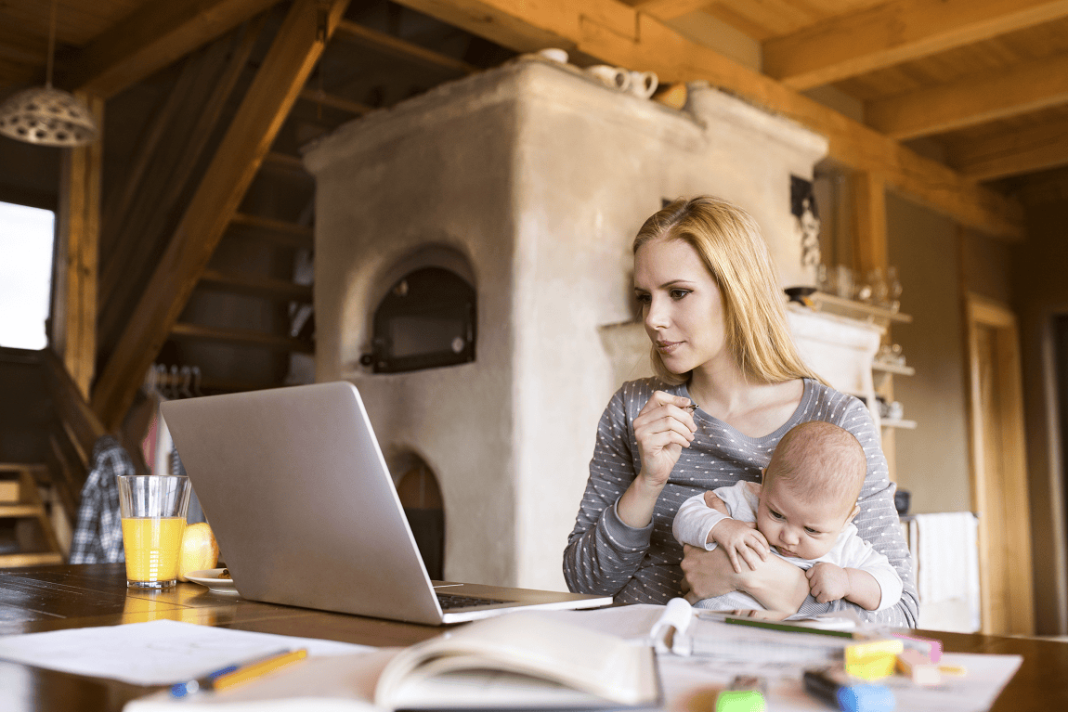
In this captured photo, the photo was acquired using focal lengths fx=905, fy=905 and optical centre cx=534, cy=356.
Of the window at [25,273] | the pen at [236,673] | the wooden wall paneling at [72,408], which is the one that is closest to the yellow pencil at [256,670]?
the pen at [236,673]

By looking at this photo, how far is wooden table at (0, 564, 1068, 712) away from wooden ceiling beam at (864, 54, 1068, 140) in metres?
4.41

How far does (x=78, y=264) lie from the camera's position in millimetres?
4125

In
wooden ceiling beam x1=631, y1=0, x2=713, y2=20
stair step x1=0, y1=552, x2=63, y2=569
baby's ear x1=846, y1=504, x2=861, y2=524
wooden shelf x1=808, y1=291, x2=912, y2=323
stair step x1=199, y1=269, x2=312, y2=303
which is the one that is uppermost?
wooden ceiling beam x1=631, y1=0, x2=713, y2=20

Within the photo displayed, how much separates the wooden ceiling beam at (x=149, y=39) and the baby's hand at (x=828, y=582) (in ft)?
9.92

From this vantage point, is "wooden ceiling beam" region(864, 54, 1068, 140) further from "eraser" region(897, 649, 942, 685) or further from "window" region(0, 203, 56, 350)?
"window" region(0, 203, 56, 350)

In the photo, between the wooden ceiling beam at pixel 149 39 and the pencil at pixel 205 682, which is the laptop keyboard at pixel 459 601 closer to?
the pencil at pixel 205 682

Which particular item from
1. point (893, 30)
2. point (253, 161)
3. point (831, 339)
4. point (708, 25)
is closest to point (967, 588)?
point (831, 339)

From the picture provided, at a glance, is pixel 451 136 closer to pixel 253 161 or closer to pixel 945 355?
pixel 253 161

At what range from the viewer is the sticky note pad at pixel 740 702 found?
0.53 m

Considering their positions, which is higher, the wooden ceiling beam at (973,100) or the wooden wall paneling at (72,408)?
the wooden ceiling beam at (973,100)

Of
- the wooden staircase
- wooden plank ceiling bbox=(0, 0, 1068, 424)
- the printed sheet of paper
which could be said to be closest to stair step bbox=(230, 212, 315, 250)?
wooden plank ceiling bbox=(0, 0, 1068, 424)

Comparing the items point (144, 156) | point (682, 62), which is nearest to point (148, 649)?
point (682, 62)

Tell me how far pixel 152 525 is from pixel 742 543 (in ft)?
2.65

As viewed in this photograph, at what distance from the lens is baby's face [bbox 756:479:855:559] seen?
1215mm
